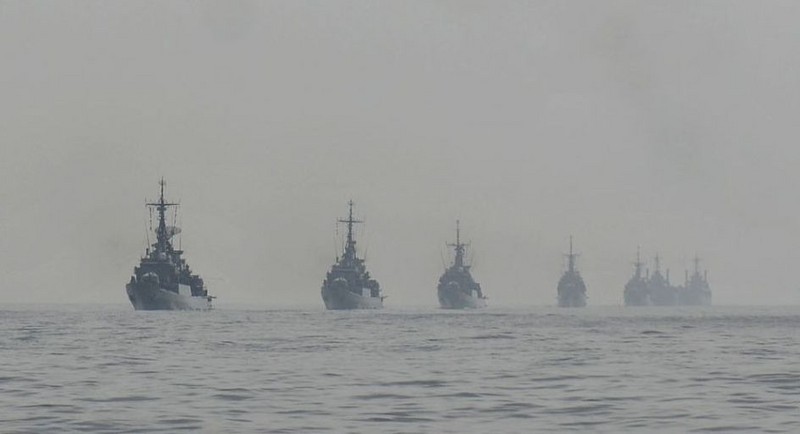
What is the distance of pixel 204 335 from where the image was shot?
86.9 meters

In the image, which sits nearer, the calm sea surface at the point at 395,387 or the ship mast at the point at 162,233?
the calm sea surface at the point at 395,387

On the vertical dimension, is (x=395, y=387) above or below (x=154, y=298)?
below

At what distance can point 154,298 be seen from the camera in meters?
163

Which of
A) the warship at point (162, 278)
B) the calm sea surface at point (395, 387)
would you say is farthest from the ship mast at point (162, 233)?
the calm sea surface at point (395, 387)

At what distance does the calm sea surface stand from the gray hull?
291ft

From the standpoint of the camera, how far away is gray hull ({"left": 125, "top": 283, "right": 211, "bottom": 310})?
16225 cm

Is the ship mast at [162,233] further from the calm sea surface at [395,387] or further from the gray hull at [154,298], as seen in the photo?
the calm sea surface at [395,387]

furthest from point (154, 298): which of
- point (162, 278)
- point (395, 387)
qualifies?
point (395, 387)

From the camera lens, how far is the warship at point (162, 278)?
16250 cm

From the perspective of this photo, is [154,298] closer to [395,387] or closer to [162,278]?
[162,278]

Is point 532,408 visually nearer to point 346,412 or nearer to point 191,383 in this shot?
point 346,412

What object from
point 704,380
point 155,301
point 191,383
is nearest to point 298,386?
point 191,383

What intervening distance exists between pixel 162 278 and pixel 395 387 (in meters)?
124

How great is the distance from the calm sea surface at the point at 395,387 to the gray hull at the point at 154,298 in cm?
8881
